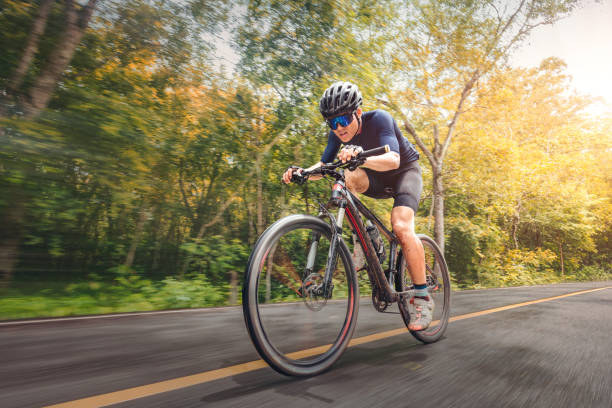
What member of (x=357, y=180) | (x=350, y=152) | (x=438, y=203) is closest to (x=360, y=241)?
(x=357, y=180)

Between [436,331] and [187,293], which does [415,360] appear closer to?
[436,331]

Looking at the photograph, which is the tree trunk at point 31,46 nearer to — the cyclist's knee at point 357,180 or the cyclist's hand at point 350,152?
the cyclist's knee at point 357,180

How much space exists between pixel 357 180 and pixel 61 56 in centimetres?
450

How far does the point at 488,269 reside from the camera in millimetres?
19656

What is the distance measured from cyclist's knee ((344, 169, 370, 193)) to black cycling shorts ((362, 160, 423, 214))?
45 mm

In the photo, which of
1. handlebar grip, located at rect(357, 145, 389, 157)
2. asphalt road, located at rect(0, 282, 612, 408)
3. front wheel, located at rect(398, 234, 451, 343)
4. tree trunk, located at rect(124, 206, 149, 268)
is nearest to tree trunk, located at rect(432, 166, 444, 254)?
asphalt road, located at rect(0, 282, 612, 408)

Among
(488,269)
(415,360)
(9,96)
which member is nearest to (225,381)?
(415,360)

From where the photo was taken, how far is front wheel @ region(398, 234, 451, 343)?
3.04 metres

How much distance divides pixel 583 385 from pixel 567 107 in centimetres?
3598

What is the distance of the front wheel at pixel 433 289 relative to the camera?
304cm

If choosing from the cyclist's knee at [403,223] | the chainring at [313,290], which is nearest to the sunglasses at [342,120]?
the cyclist's knee at [403,223]

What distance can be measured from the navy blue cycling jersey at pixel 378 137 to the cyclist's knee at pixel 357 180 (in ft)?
0.72

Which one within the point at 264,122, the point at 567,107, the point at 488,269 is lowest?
the point at 488,269

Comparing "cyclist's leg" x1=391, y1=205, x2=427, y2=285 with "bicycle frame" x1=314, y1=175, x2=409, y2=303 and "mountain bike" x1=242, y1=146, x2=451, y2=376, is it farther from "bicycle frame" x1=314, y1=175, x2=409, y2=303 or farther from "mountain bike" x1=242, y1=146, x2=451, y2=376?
→ "mountain bike" x1=242, y1=146, x2=451, y2=376
